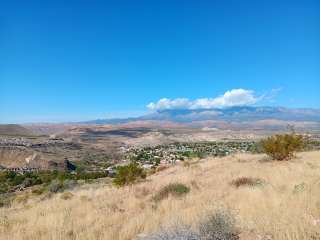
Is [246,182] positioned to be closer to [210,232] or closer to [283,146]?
[210,232]

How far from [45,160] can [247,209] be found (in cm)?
7875

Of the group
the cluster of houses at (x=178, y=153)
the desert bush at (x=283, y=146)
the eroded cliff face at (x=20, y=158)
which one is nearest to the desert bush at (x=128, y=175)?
the desert bush at (x=283, y=146)

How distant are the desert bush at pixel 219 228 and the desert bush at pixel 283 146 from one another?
15268 mm

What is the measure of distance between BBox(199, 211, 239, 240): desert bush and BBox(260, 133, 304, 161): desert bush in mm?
15268

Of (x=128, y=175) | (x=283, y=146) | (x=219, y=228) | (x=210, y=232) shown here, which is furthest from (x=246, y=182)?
(x=128, y=175)

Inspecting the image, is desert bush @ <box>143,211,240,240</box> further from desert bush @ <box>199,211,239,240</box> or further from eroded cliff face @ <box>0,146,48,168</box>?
eroded cliff face @ <box>0,146,48,168</box>

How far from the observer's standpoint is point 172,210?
8.55 meters

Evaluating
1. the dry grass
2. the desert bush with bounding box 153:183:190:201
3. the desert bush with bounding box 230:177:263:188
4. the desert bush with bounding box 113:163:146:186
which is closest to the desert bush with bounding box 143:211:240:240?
the dry grass

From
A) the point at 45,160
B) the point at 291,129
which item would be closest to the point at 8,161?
the point at 45,160

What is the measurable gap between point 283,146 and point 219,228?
630 inches

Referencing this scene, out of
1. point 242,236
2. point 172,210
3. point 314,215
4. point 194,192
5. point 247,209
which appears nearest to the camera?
point 242,236

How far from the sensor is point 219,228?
17.8ft

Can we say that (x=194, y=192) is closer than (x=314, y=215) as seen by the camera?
No

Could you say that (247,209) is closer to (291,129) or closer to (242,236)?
(242,236)
